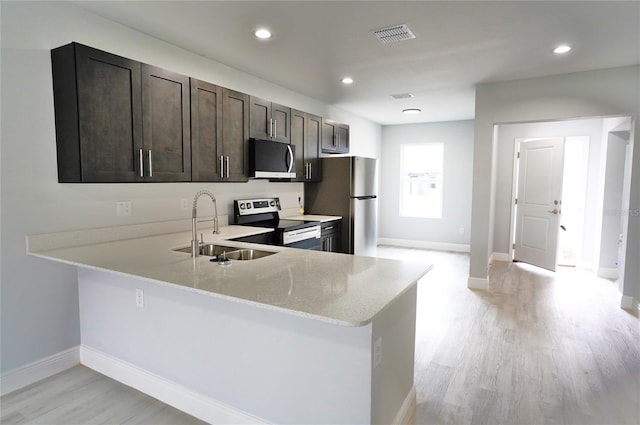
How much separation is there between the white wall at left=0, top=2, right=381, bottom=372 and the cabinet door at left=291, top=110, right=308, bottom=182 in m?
1.80

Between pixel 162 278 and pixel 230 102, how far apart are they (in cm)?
219

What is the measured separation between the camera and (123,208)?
2.98 meters

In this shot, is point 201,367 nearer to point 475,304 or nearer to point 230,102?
point 230,102

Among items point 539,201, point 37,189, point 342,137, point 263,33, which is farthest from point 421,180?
point 37,189

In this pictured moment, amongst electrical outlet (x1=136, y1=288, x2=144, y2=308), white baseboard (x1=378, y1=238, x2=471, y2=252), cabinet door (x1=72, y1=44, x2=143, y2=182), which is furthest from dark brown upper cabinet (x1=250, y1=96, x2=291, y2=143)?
white baseboard (x1=378, y1=238, x2=471, y2=252)

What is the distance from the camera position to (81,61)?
235 centimetres

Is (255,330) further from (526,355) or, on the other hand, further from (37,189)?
(526,355)

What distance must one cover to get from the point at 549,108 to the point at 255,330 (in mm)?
4204

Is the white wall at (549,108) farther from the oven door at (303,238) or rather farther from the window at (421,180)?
the window at (421,180)

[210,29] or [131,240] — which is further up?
[210,29]

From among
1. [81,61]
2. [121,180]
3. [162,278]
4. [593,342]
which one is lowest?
[593,342]

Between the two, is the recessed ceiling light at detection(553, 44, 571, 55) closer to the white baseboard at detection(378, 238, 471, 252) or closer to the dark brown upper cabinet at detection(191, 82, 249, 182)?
the dark brown upper cabinet at detection(191, 82, 249, 182)

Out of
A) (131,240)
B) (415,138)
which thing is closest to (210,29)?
(131,240)

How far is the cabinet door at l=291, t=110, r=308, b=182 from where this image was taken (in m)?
4.44
